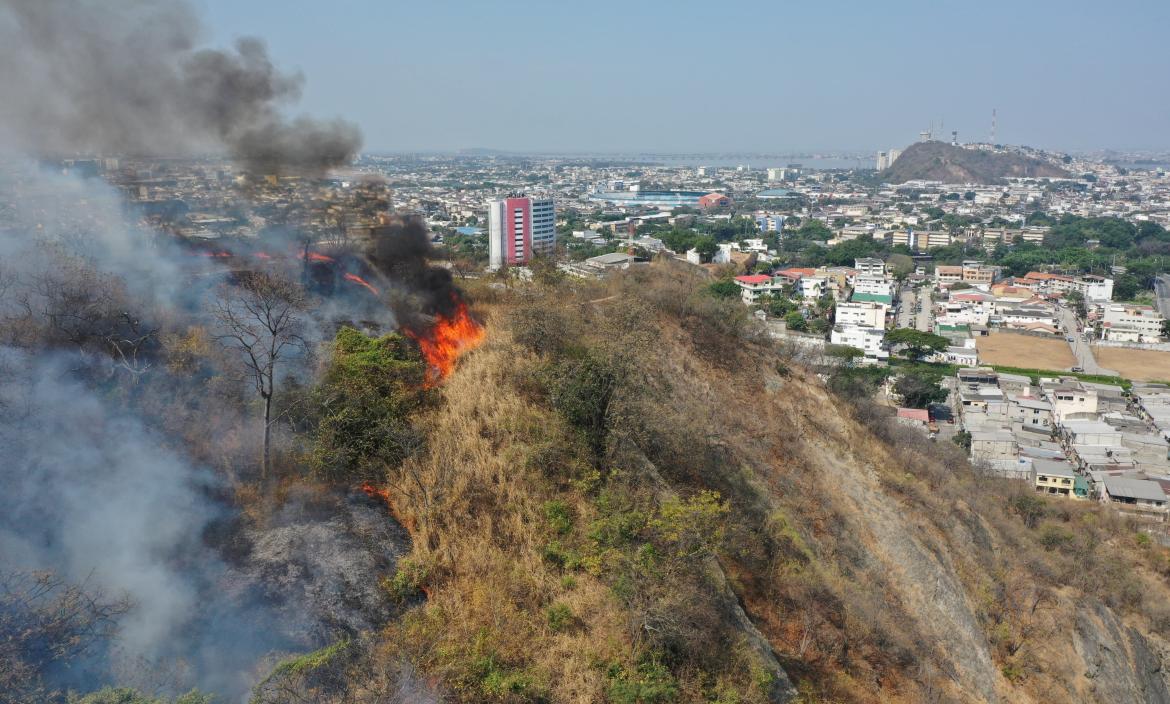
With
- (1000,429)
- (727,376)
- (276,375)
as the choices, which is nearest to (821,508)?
(727,376)

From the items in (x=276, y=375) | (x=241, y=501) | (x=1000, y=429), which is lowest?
(x=1000, y=429)

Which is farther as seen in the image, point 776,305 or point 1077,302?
point 1077,302

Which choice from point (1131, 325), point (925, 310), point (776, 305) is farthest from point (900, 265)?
point (776, 305)

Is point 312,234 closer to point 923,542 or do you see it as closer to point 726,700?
point 726,700

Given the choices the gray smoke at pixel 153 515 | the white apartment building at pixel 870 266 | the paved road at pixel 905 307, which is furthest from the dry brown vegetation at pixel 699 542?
the white apartment building at pixel 870 266

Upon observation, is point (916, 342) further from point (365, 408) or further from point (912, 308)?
point (365, 408)

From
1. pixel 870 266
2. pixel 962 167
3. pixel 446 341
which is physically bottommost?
pixel 870 266

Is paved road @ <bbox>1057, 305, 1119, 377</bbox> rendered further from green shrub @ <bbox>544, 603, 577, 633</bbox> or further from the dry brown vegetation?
green shrub @ <bbox>544, 603, 577, 633</bbox>
